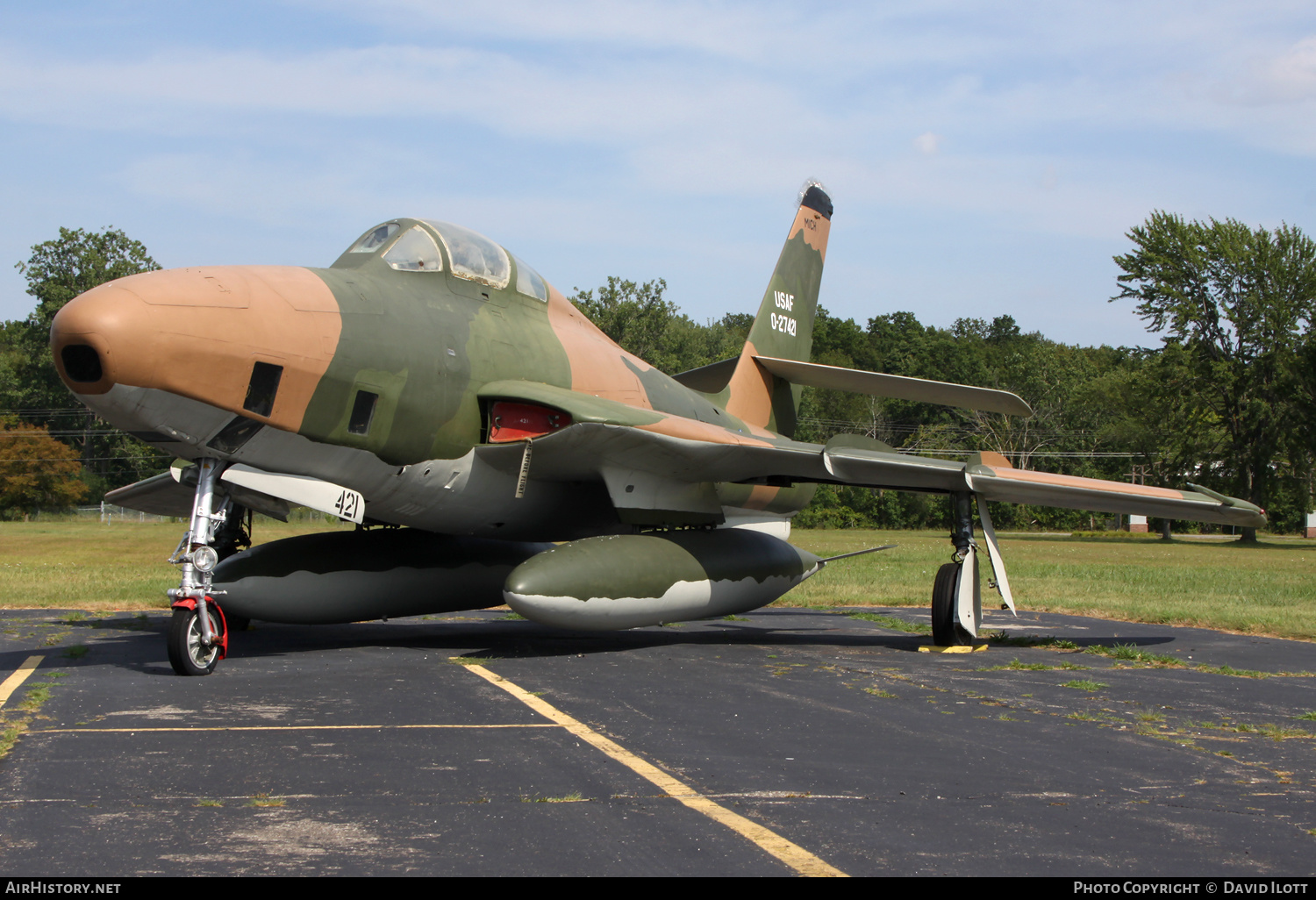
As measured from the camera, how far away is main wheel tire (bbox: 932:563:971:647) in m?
11.7

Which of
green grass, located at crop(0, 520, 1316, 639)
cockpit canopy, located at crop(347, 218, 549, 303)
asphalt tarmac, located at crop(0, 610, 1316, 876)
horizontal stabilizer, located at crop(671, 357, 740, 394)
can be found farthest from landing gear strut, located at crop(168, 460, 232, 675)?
horizontal stabilizer, located at crop(671, 357, 740, 394)

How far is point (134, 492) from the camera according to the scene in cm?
1384

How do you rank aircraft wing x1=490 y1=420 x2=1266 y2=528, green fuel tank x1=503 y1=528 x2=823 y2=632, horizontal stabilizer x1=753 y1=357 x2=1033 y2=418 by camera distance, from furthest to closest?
horizontal stabilizer x1=753 y1=357 x2=1033 y2=418, aircraft wing x1=490 y1=420 x2=1266 y2=528, green fuel tank x1=503 y1=528 x2=823 y2=632

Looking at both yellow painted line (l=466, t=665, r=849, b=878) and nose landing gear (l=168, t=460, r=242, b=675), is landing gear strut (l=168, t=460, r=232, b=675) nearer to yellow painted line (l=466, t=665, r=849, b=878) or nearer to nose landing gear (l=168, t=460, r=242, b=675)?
nose landing gear (l=168, t=460, r=242, b=675)

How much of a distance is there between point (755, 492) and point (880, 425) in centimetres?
7281

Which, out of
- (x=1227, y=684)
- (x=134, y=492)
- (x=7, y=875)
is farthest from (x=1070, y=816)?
(x=134, y=492)

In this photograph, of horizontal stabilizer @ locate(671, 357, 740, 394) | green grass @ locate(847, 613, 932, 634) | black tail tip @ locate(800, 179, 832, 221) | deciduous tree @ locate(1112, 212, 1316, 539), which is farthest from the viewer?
deciduous tree @ locate(1112, 212, 1316, 539)

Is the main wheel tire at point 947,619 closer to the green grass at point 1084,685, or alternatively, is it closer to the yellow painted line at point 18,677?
the green grass at point 1084,685

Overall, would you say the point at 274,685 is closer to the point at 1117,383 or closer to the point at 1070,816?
the point at 1070,816

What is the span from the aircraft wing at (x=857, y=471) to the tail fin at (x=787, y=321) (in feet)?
13.2

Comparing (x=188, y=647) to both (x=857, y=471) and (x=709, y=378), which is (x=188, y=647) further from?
(x=709, y=378)

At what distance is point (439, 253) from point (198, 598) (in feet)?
13.3

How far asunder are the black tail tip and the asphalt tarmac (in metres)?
9.30

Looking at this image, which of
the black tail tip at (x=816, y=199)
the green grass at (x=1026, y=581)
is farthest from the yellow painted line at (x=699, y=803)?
the black tail tip at (x=816, y=199)
